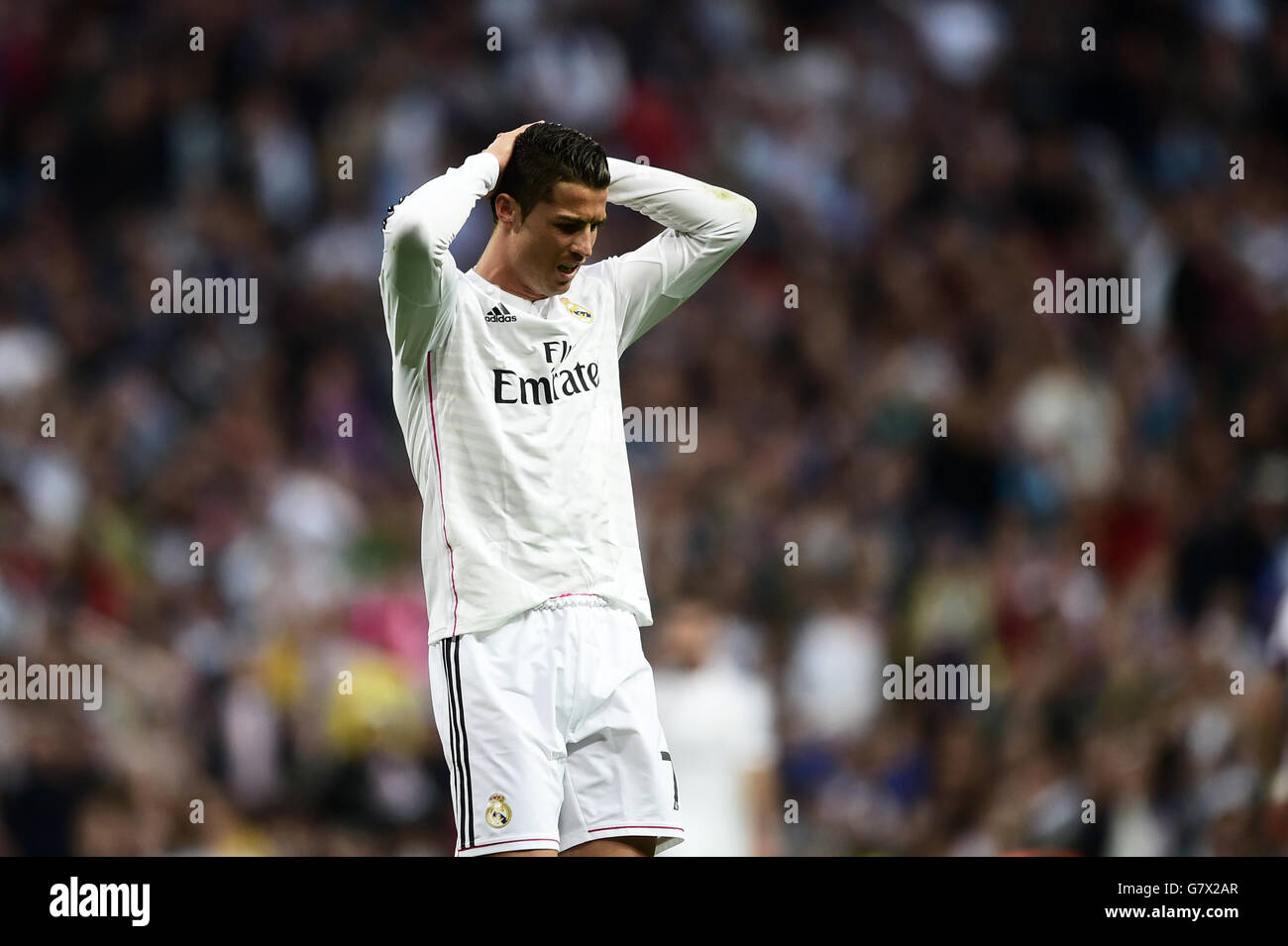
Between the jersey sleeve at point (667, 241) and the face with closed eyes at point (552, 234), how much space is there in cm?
31

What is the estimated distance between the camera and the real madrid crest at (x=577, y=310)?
15.6 ft

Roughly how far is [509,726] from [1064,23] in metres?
8.90

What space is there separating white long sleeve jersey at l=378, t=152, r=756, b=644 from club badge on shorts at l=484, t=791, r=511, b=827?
0.41m

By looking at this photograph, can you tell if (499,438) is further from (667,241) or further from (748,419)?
(748,419)

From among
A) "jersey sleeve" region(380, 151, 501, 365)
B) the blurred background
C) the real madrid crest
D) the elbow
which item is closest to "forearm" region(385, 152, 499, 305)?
"jersey sleeve" region(380, 151, 501, 365)

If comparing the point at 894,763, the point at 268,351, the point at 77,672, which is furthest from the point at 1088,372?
the point at 77,672

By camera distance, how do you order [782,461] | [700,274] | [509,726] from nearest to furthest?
[509,726]
[700,274]
[782,461]

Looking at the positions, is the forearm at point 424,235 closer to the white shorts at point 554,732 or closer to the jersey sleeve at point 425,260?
the jersey sleeve at point 425,260

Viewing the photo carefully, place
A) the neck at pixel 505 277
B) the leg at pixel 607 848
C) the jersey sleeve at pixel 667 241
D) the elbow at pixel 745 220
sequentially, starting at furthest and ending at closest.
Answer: the elbow at pixel 745 220 → the jersey sleeve at pixel 667 241 → the neck at pixel 505 277 → the leg at pixel 607 848

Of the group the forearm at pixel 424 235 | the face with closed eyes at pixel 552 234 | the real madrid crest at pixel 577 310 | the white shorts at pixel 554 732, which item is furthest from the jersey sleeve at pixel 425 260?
the white shorts at pixel 554 732

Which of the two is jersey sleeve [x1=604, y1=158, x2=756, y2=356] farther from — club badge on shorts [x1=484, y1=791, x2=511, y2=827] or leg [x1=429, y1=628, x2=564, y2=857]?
club badge on shorts [x1=484, y1=791, x2=511, y2=827]

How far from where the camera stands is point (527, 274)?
468cm

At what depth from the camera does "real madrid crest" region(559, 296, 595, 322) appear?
4.77 metres

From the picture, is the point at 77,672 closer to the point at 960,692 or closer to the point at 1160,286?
the point at 960,692
